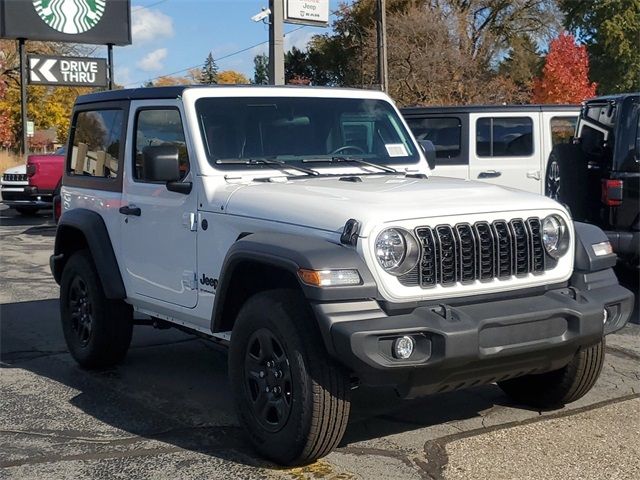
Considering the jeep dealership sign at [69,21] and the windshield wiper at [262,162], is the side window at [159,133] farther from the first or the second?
the jeep dealership sign at [69,21]

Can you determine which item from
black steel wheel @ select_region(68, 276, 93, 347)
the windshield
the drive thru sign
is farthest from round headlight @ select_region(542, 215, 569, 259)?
the drive thru sign

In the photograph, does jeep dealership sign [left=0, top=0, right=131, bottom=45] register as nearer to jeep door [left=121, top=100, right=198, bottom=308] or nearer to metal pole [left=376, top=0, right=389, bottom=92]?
metal pole [left=376, top=0, right=389, bottom=92]

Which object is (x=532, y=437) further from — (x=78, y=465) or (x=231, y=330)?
(x=78, y=465)

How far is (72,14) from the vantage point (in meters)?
27.5

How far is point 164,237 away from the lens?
5375 millimetres

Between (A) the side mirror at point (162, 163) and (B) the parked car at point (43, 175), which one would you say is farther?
(B) the parked car at point (43, 175)

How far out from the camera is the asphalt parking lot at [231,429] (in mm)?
4375

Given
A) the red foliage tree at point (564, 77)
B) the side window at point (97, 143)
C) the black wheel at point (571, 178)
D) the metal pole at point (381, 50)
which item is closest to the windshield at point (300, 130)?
the side window at point (97, 143)

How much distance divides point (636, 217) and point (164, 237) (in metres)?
4.39

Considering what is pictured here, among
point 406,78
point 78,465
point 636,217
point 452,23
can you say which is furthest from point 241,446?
point 452,23

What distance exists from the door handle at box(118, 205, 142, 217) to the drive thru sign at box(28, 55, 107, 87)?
2226 centimetres

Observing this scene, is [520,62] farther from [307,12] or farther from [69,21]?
[307,12]

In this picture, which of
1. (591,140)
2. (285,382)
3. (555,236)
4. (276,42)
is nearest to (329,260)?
(285,382)

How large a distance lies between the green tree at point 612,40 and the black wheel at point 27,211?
29.9 meters
